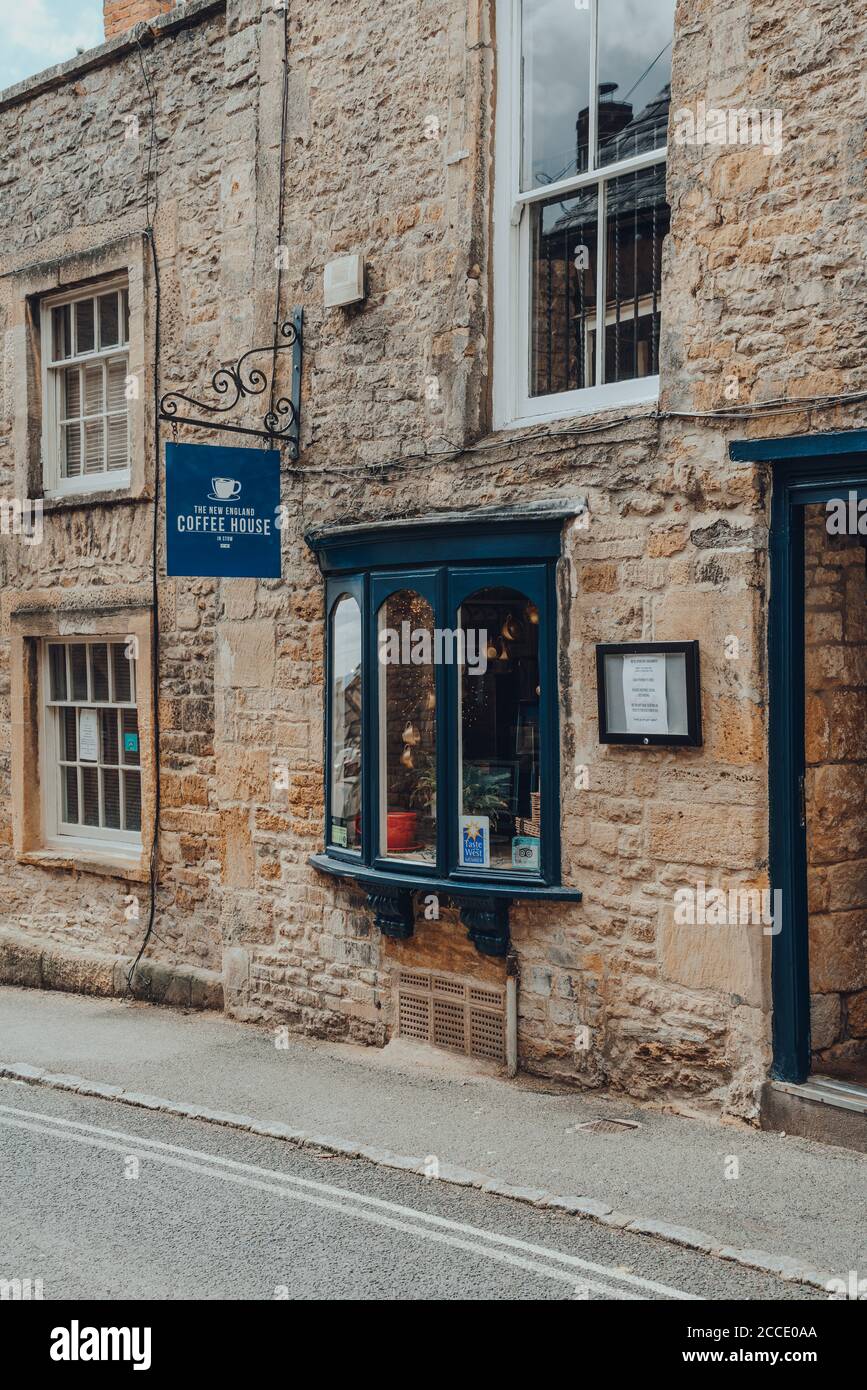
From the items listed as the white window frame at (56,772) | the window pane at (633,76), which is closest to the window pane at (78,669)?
the white window frame at (56,772)

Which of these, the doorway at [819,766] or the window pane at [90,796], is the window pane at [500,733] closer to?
the doorway at [819,766]

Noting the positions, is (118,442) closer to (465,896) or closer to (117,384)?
(117,384)

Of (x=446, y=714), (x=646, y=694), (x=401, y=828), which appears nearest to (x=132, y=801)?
(x=401, y=828)

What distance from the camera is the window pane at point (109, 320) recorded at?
10.7 metres

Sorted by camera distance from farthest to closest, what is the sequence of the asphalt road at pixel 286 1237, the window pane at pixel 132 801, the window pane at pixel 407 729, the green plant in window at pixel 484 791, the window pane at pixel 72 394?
the window pane at pixel 72 394 < the window pane at pixel 132 801 < the window pane at pixel 407 729 < the green plant in window at pixel 484 791 < the asphalt road at pixel 286 1237

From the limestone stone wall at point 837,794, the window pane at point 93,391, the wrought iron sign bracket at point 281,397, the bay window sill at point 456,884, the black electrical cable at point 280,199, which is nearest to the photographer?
the limestone stone wall at point 837,794

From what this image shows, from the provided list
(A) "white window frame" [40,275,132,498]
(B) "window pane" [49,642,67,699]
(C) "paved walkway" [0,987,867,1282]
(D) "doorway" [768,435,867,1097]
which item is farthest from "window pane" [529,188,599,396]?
(B) "window pane" [49,642,67,699]

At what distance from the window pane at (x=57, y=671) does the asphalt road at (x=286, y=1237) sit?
5225 mm

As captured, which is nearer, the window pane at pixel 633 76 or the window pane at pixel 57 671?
the window pane at pixel 633 76

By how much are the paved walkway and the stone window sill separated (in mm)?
1165

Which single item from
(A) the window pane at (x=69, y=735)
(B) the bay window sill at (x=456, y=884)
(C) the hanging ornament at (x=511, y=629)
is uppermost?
(C) the hanging ornament at (x=511, y=629)

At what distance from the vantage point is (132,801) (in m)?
10.7

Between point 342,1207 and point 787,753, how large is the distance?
9.24ft

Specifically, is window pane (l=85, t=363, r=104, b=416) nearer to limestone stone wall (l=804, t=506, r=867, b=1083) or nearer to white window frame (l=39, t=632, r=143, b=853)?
white window frame (l=39, t=632, r=143, b=853)
